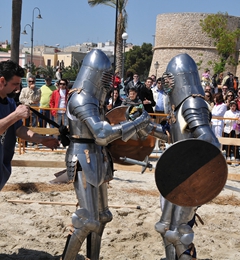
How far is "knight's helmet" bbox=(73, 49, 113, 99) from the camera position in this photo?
3.76 meters

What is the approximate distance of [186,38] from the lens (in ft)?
140

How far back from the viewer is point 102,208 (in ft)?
13.1

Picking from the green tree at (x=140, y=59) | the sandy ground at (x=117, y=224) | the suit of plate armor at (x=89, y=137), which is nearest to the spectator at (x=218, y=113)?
the sandy ground at (x=117, y=224)

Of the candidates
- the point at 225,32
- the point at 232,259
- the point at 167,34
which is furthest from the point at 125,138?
the point at 167,34

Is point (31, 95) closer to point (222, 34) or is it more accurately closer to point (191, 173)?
point (191, 173)

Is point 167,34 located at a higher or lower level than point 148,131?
higher

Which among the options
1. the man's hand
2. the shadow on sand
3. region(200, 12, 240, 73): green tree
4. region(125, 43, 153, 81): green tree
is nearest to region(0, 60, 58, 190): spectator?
the man's hand

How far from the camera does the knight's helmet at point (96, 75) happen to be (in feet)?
12.3

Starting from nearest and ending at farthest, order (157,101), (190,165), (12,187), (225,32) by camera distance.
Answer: (190,165), (12,187), (157,101), (225,32)

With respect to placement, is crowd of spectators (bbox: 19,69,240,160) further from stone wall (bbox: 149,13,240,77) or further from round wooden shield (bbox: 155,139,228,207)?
stone wall (bbox: 149,13,240,77)

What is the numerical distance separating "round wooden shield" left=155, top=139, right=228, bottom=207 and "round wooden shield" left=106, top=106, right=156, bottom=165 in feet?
2.88

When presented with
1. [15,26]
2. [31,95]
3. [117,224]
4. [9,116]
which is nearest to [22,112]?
[9,116]

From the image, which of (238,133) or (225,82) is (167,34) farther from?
(238,133)

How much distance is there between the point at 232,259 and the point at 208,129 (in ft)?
5.31
